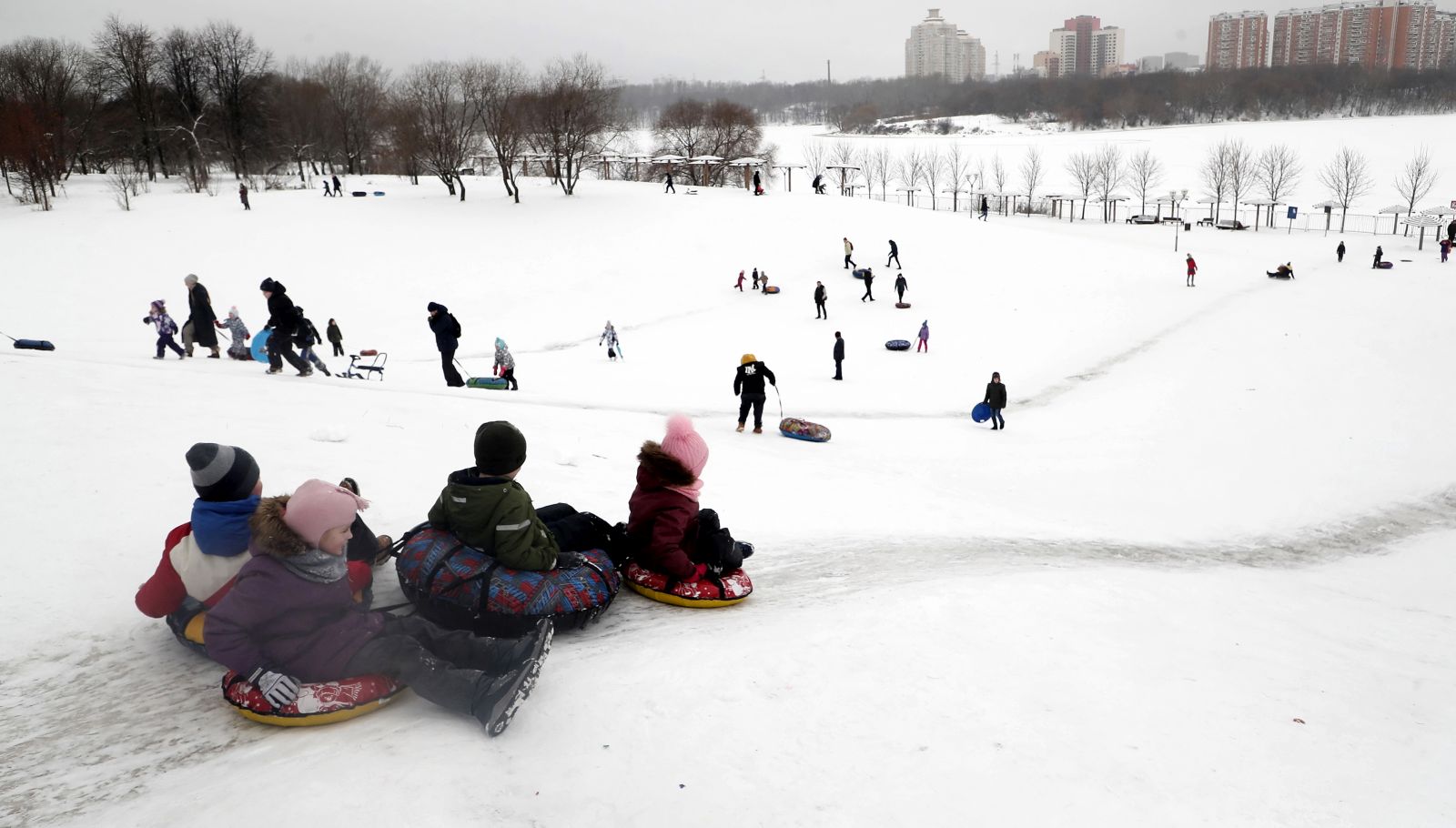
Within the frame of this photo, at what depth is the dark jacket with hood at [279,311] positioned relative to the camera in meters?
13.1

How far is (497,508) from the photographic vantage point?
4648mm

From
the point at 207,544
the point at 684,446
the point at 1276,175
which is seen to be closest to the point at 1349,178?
the point at 1276,175

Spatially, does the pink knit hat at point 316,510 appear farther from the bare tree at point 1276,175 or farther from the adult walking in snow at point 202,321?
the bare tree at point 1276,175

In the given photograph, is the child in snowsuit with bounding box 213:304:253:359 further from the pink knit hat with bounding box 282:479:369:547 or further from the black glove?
the black glove

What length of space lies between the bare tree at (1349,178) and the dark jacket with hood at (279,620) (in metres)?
75.0

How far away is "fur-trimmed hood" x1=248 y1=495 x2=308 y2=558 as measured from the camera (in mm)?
3898

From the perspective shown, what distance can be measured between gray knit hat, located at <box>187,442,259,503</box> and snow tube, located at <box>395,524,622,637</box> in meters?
0.95

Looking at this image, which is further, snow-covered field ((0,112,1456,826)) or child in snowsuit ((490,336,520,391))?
child in snowsuit ((490,336,520,391))

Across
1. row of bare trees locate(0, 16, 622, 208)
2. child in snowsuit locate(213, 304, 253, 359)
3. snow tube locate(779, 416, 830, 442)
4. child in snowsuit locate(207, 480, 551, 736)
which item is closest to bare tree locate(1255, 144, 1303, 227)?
row of bare trees locate(0, 16, 622, 208)

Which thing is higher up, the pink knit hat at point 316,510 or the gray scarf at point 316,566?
the pink knit hat at point 316,510

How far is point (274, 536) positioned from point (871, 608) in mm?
3859

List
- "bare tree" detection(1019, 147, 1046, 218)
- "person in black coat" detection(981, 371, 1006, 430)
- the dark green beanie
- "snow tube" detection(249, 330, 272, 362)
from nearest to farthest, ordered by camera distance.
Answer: the dark green beanie
"snow tube" detection(249, 330, 272, 362)
"person in black coat" detection(981, 371, 1006, 430)
"bare tree" detection(1019, 147, 1046, 218)

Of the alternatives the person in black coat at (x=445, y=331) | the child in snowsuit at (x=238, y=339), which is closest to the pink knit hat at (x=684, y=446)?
the person in black coat at (x=445, y=331)

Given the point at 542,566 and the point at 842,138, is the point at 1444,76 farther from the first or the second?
the point at 542,566
